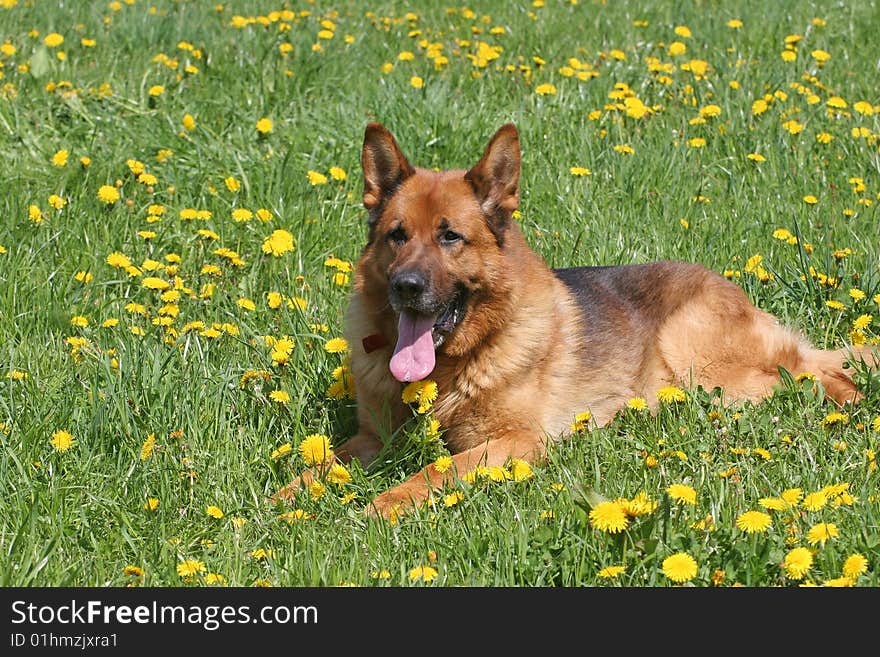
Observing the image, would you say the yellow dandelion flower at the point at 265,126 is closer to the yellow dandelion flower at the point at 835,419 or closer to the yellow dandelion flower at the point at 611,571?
the yellow dandelion flower at the point at 835,419

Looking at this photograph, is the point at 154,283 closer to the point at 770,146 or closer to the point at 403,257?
the point at 403,257

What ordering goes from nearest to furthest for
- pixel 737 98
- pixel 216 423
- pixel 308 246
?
1. pixel 216 423
2. pixel 308 246
3. pixel 737 98

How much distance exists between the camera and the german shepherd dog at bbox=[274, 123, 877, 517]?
445cm

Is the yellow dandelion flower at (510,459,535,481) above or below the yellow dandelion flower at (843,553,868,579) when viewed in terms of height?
below

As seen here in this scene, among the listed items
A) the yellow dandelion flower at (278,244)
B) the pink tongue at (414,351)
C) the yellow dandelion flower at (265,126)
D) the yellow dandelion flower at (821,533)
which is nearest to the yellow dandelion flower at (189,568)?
the pink tongue at (414,351)

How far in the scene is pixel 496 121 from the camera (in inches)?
272

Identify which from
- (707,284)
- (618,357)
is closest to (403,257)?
(618,357)

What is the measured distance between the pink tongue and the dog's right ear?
20.3 inches

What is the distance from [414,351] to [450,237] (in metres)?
0.47

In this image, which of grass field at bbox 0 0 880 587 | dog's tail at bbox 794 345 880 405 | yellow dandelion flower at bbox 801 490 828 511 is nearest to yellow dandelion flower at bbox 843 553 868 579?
grass field at bbox 0 0 880 587

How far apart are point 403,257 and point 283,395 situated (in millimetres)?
726

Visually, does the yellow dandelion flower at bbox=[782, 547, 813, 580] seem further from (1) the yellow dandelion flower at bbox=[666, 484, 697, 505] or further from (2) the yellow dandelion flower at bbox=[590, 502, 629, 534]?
(2) the yellow dandelion flower at bbox=[590, 502, 629, 534]

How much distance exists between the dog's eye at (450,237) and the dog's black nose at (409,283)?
0.27m

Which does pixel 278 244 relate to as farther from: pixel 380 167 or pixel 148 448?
pixel 148 448
